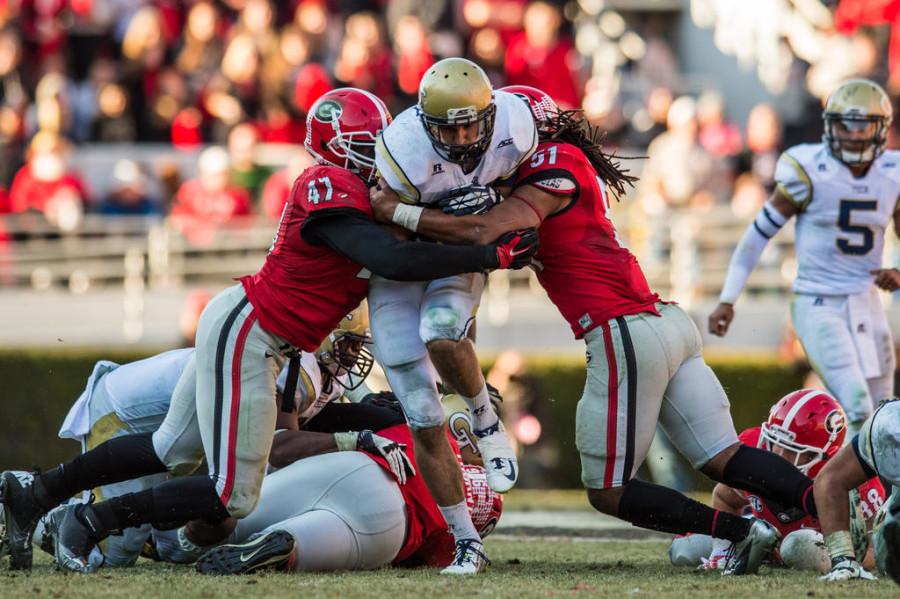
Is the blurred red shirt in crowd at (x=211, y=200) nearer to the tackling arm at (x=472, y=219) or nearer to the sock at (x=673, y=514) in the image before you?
the tackling arm at (x=472, y=219)

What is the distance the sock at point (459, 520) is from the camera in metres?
5.63

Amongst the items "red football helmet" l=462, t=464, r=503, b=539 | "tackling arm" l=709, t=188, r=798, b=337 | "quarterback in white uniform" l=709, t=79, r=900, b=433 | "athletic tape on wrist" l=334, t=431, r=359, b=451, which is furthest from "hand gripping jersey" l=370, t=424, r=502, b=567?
"tackling arm" l=709, t=188, r=798, b=337

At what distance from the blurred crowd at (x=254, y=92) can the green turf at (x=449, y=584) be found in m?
7.33

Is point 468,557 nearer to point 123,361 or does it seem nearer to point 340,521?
point 340,521

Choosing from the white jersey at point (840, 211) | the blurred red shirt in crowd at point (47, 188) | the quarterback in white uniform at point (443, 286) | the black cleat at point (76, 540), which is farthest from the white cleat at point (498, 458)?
the blurred red shirt in crowd at point (47, 188)

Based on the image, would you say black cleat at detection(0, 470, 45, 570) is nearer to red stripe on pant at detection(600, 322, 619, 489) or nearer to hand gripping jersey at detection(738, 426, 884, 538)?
red stripe on pant at detection(600, 322, 619, 489)

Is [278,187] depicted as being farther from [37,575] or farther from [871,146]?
[37,575]

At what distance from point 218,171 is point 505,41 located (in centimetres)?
382

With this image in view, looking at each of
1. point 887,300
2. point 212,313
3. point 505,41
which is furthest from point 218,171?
point 212,313

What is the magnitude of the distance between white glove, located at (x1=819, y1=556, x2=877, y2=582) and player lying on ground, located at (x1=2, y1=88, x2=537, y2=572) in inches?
58.5

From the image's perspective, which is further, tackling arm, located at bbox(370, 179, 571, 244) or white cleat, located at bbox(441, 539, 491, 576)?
white cleat, located at bbox(441, 539, 491, 576)

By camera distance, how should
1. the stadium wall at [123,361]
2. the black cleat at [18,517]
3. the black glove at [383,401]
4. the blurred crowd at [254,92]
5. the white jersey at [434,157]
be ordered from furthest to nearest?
the blurred crowd at [254,92], the stadium wall at [123,361], the black glove at [383,401], the black cleat at [18,517], the white jersey at [434,157]

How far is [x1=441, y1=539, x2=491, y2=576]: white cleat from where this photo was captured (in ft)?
18.4

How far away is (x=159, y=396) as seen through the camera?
20.2 ft
